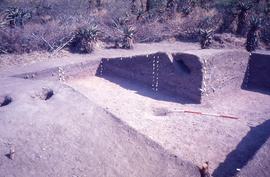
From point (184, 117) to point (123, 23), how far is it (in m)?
9.96

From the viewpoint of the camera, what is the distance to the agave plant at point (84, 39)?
15.3 metres

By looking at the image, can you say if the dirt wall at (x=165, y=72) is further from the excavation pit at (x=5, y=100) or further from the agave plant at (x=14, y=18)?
the agave plant at (x=14, y=18)

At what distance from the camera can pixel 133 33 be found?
1653 centimetres

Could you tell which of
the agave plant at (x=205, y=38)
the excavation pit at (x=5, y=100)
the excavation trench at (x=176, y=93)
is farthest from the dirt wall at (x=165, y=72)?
the excavation pit at (x=5, y=100)

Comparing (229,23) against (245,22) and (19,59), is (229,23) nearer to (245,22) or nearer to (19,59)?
(245,22)

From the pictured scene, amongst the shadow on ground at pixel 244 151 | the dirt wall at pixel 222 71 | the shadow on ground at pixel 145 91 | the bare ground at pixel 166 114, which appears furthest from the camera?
the shadow on ground at pixel 145 91

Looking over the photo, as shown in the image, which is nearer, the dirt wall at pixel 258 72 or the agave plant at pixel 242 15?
the dirt wall at pixel 258 72

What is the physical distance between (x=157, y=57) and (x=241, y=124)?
407cm

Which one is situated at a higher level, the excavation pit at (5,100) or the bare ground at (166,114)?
the excavation pit at (5,100)

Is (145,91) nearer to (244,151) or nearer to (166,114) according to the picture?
(166,114)

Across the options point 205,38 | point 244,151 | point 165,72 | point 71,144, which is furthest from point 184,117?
point 205,38

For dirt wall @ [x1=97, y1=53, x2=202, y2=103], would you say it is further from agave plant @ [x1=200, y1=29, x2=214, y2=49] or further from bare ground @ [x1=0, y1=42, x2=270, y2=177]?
agave plant @ [x1=200, y1=29, x2=214, y2=49]

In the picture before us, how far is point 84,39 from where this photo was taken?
1526 centimetres

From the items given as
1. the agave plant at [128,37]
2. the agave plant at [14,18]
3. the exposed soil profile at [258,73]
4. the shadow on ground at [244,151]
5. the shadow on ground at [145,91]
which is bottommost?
the shadow on ground at [244,151]
